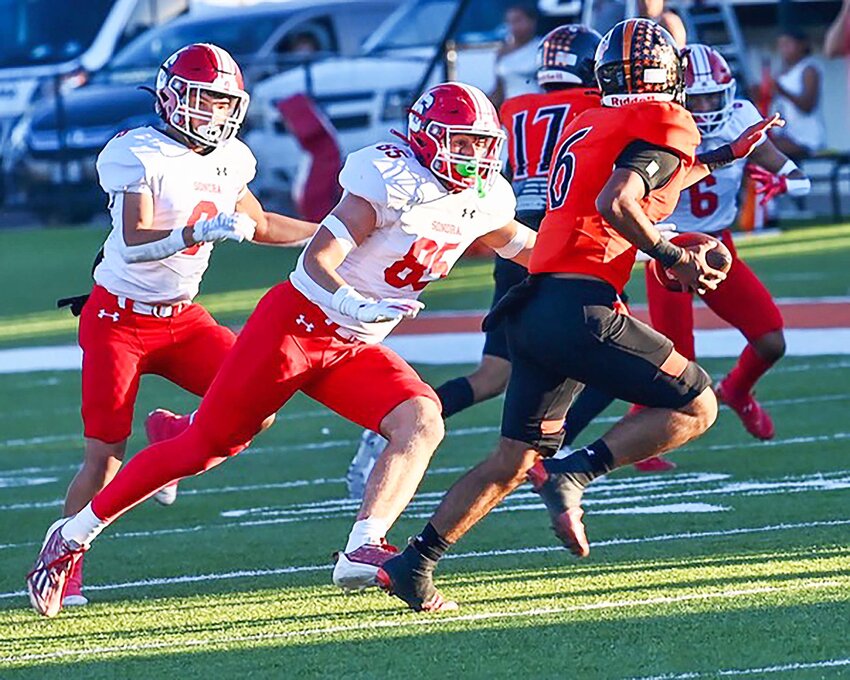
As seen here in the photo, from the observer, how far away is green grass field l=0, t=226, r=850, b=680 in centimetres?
519

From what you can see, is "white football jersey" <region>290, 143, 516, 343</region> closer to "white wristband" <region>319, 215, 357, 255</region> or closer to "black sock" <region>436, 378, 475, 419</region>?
"white wristband" <region>319, 215, 357, 255</region>

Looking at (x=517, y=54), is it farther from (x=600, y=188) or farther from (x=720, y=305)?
(x=600, y=188)

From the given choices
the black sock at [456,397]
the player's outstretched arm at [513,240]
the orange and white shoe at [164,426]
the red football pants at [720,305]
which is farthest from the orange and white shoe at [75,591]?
the red football pants at [720,305]

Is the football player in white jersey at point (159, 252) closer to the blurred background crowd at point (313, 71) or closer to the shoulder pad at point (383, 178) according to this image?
the shoulder pad at point (383, 178)

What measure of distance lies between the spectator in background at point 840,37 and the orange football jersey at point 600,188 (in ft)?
43.5

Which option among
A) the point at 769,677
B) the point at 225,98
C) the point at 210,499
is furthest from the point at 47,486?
the point at 769,677

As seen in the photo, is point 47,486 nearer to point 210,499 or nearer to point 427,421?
point 210,499

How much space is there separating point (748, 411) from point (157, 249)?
10.7 ft

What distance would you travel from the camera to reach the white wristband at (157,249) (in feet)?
20.1

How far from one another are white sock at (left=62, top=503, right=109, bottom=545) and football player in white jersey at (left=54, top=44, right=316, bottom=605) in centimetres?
15

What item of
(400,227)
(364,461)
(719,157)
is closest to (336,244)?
(400,227)

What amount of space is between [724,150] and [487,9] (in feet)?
52.4

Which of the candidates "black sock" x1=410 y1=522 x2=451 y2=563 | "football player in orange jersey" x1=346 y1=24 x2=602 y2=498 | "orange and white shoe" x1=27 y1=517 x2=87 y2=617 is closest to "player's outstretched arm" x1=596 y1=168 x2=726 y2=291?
"black sock" x1=410 y1=522 x2=451 y2=563

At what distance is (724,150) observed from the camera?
6.50 meters
